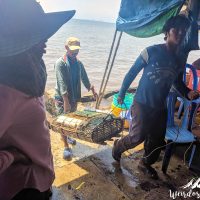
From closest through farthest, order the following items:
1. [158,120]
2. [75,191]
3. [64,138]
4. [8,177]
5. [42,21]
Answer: [42,21], [8,177], [75,191], [158,120], [64,138]

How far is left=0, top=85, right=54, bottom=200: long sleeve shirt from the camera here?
125cm

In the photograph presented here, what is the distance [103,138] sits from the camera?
3855mm

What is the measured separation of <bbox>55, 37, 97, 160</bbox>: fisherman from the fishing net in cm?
45

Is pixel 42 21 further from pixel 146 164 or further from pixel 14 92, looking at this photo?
pixel 146 164

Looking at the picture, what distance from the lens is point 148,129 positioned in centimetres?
378

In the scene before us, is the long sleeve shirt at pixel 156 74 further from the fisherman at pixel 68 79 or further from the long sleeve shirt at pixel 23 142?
the long sleeve shirt at pixel 23 142

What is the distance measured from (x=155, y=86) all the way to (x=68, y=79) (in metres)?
1.62

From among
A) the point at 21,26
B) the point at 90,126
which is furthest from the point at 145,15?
the point at 21,26

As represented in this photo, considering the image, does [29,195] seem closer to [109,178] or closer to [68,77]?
[109,178]

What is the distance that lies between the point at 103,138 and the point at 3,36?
2826 mm

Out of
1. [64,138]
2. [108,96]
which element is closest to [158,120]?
[64,138]

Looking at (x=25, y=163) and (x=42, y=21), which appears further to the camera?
(x=25, y=163)

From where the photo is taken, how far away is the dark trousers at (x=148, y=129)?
3.70 meters

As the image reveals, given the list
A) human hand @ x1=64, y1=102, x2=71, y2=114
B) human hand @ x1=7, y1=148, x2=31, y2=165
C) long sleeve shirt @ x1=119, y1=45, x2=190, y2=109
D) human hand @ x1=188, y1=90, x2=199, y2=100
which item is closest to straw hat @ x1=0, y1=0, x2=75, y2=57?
human hand @ x1=7, y1=148, x2=31, y2=165
